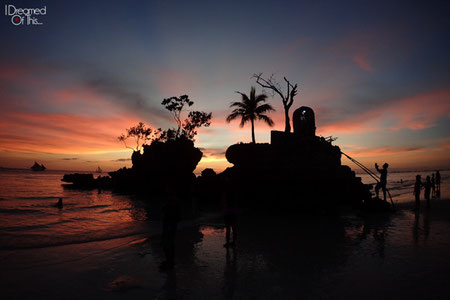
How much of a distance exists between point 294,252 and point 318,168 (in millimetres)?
9907

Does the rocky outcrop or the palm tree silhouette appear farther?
the palm tree silhouette

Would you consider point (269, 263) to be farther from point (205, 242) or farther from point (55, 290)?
point (55, 290)

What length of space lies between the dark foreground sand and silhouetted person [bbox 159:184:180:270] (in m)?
0.35

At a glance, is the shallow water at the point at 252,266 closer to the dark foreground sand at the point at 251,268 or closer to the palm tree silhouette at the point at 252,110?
the dark foreground sand at the point at 251,268

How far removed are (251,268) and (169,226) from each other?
2.42 m

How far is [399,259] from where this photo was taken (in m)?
6.80

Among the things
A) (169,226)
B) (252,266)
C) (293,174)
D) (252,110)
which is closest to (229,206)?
(252,266)

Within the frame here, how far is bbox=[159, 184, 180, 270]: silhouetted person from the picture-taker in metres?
6.41

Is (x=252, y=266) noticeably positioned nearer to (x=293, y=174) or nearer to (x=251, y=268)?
(x=251, y=268)

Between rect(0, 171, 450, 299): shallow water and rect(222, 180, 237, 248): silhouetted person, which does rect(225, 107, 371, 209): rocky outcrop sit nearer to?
rect(0, 171, 450, 299): shallow water

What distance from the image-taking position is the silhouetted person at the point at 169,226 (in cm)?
641

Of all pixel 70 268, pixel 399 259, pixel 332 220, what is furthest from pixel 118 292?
pixel 332 220

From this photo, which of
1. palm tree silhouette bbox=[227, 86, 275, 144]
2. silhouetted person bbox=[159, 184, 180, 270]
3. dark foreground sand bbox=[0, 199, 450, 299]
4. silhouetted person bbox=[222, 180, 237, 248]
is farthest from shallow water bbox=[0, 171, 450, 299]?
palm tree silhouette bbox=[227, 86, 275, 144]

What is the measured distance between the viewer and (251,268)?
6309 mm
